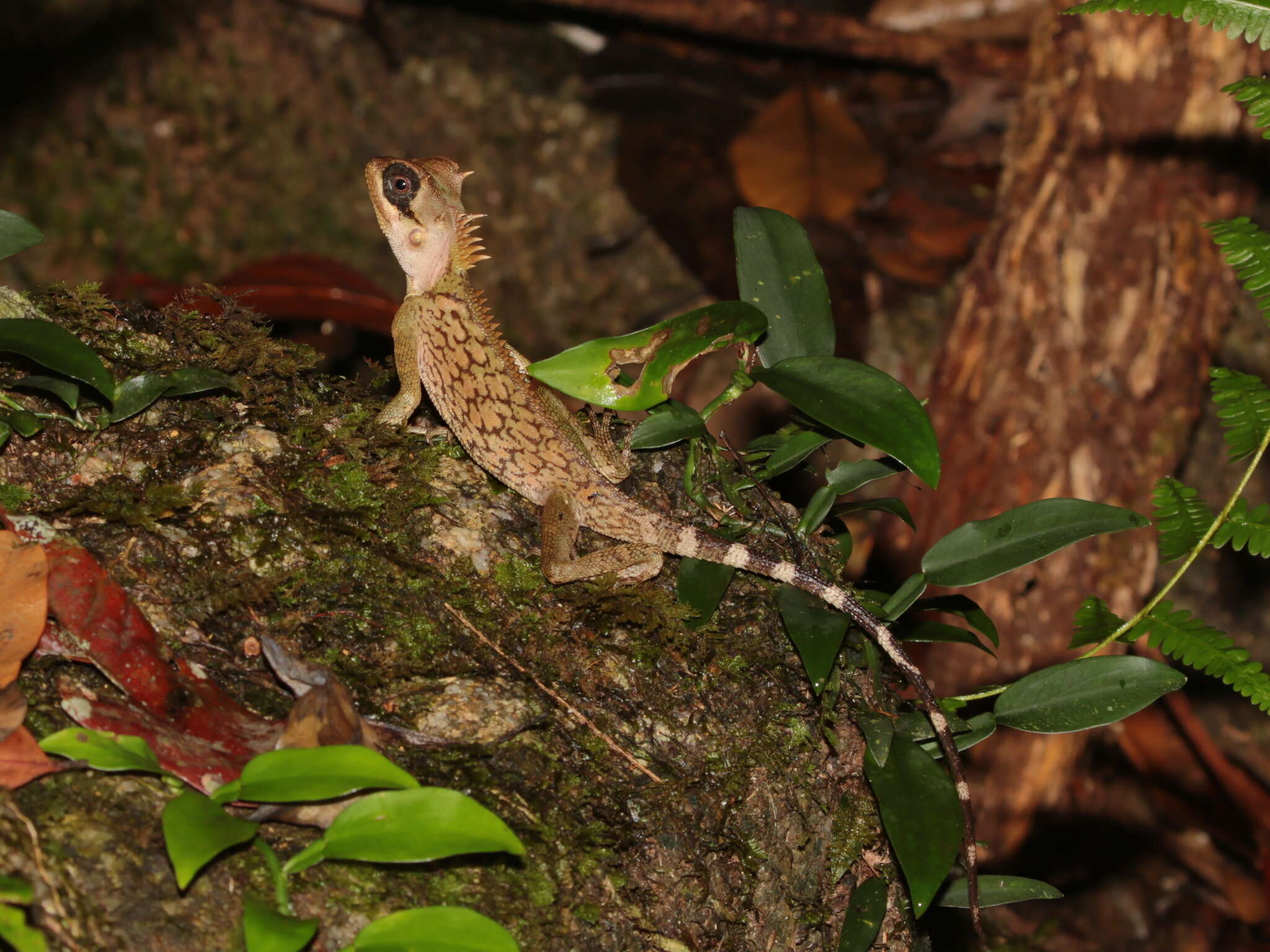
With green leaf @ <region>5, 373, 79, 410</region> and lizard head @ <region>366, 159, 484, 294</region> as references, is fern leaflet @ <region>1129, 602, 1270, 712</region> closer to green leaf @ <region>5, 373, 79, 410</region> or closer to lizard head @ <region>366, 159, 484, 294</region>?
lizard head @ <region>366, 159, 484, 294</region>

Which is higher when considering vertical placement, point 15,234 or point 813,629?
point 15,234

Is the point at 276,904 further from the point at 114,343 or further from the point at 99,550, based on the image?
the point at 114,343

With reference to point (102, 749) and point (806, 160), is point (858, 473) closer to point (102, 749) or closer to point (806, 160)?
point (102, 749)

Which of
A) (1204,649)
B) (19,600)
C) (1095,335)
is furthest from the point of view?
(1095,335)

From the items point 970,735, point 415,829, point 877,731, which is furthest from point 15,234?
point 970,735

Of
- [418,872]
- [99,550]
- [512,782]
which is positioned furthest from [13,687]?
[512,782]

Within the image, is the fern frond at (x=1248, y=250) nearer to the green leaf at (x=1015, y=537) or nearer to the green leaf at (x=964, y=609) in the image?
the green leaf at (x=1015, y=537)

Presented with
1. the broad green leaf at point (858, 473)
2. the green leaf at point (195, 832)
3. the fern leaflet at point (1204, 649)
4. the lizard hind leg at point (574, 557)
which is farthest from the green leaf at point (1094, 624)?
the green leaf at point (195, 832)
